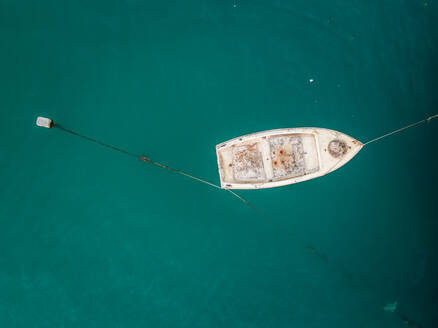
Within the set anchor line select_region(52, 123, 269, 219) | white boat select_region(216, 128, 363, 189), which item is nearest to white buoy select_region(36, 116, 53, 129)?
anchor line select_region(52, 123, 269, 219)

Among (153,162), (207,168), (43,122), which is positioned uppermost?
(43,122)

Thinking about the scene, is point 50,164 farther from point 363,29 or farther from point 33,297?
point 363,29

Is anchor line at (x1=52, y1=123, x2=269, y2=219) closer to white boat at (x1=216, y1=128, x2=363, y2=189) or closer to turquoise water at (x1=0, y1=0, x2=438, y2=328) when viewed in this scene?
turquoise water at (x1=0, y1=0, x2=438, y2=328)

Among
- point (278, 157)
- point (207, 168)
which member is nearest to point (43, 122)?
point (207, 168)

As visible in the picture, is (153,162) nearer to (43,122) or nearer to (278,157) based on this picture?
(43,122)

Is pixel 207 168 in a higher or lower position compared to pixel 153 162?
higher

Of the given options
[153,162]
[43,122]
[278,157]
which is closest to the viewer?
[43,122]
